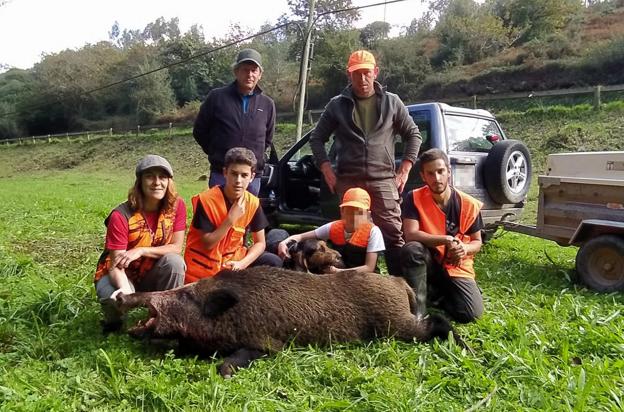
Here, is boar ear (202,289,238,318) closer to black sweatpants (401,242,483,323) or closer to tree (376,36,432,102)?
black sweatpants (401,242,483,323)

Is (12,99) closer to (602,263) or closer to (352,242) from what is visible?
(352,242)

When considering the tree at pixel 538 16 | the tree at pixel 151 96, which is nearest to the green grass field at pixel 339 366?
the tree at pixel 538 16

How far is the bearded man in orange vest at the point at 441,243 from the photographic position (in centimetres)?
412

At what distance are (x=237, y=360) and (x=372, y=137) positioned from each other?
7.64 feet

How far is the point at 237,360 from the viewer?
3270 millimetres

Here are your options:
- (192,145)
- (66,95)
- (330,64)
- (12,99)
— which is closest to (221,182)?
(192,145)

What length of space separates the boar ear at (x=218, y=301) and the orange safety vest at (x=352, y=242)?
3.94 ft

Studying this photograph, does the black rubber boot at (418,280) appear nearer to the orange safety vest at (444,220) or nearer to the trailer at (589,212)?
the orange safety vest at (444,220)

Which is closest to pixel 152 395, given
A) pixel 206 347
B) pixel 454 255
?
pixel 206 347

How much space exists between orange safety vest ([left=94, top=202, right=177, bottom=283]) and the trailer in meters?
3.87

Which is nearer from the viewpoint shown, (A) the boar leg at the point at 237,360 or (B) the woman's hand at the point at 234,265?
(A) the boar leg at the point at 237,360

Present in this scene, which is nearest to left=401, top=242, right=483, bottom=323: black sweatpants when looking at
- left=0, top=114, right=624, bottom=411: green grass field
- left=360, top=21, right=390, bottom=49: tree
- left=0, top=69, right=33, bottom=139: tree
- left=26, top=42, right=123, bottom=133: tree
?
left=0, top=114, right=624, bottom=411: green grass field

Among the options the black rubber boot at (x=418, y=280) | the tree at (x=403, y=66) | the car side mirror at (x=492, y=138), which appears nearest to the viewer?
the black rubber boot at (x=418, y=280)

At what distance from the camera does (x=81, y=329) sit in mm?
3770
